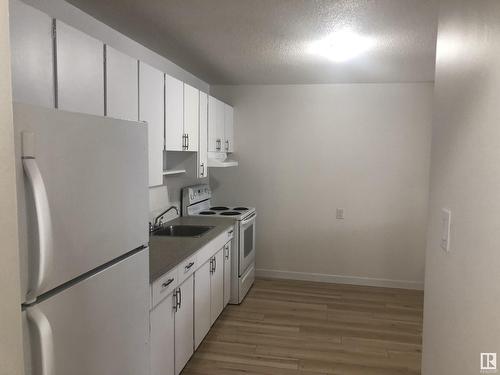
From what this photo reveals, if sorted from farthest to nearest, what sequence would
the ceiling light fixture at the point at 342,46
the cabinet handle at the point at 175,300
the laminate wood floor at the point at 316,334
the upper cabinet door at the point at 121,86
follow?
the laminate wood floor at the point at 316,334
the ceiling light fixture at the point at 342,46
the cabinet handle at the point at 175,300
the upper cabinet door at the point at 121,86

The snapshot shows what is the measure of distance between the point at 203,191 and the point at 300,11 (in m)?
2.65

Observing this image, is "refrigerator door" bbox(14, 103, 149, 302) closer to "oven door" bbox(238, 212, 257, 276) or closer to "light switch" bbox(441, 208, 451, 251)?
"light switch" bbox(441, 208, 451, 251)

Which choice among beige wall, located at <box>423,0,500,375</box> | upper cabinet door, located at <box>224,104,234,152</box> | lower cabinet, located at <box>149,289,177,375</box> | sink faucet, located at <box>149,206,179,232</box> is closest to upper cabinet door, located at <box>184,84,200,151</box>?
sink faucet, located at <box>149,206,179,232</box>

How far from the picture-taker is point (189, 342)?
2855mm

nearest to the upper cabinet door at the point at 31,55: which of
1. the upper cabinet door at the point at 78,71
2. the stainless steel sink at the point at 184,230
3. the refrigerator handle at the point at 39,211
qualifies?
the upper cabinet door at the point at 78,71

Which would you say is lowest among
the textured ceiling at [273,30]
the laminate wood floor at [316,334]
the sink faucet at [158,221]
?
the laminate wood floor at [316,334]

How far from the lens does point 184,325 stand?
Answer: 2.72 meters

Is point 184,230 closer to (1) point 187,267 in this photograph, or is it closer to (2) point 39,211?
(1) point 187,267

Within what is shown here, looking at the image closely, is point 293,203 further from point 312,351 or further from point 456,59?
point 456,59

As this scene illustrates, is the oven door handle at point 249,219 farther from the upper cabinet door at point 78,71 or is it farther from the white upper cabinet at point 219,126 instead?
the upper cabinet door at point 78,71

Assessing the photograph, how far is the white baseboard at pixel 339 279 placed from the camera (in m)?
4.71

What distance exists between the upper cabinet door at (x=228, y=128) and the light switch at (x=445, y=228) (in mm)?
3332

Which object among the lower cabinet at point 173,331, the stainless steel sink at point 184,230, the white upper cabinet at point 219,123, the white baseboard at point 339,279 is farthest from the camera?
the white baseboard at point 339,279

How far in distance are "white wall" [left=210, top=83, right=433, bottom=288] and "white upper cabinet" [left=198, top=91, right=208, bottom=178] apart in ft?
3.76
